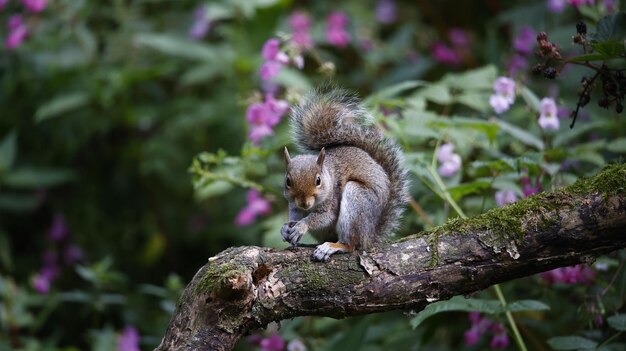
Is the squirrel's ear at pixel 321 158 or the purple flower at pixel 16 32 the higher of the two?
the purple flower at pixel 16 32

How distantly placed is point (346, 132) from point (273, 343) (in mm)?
939

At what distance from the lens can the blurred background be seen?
3.46 meters

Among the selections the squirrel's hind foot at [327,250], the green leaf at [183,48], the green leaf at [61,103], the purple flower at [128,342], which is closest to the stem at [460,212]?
the squirrel's hind foot at [327,250]

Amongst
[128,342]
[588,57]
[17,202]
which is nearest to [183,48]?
[17,202]

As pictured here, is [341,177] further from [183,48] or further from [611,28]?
[183,48]

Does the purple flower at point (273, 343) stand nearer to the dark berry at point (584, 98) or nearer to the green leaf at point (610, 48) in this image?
the dark berry at point (584, 98)

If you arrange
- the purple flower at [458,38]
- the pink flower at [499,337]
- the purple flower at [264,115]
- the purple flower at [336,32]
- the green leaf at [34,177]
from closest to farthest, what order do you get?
1. the pink flower at [499,337]
2. the purple flower at [264,115]
3. the green leaf at [34,177]
4. the purple flower at [336,32]
5. the purple flower at [458,38]

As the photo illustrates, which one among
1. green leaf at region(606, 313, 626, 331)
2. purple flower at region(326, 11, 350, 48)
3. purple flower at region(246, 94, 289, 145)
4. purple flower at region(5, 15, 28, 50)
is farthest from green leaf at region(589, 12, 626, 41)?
purple flower at region(5, 15, 28, 50)

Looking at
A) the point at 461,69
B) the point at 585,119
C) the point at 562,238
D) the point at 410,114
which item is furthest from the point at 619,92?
the point at 461,69

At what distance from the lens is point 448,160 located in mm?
3086

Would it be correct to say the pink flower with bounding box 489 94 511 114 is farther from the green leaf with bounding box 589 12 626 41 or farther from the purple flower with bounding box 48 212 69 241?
the purple flower with bounding box 48 212 69 241

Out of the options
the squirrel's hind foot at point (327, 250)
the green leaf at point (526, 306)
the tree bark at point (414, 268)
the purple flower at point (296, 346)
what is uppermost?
the squirrel's hind foot at point (327, 250)

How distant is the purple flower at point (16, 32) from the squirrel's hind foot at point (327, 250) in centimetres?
303

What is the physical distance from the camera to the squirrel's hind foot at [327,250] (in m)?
2.30
